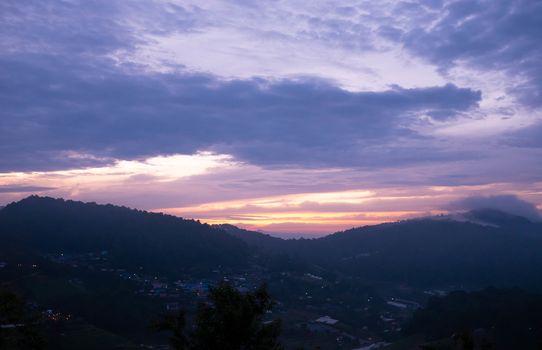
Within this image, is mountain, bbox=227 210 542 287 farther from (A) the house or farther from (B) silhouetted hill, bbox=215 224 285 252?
(A) the house

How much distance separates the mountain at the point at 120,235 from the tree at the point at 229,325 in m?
76.0

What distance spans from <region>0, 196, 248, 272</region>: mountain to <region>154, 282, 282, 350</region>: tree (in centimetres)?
7598

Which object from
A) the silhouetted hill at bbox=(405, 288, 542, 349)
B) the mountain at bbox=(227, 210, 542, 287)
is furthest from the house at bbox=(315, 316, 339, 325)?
the mountain at bbox=(227, 210, 542, 287)

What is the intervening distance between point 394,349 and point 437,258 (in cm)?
→ 8720

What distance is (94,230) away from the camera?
104000 mm

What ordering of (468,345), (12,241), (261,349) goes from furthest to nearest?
(12,241) → (468,345) → (261,349)

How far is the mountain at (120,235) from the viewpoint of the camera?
92438 millimetres

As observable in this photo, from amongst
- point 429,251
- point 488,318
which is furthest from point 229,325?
point 429,251

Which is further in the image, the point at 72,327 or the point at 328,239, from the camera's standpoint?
the point at 328,239

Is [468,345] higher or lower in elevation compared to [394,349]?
higher

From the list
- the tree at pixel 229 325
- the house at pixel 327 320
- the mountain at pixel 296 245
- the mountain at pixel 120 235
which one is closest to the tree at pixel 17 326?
the tree at pixel 229 325

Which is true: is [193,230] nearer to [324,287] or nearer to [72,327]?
[324,287]

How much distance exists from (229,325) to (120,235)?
3678 inches

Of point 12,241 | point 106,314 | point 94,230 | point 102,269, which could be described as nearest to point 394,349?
point 106,314
